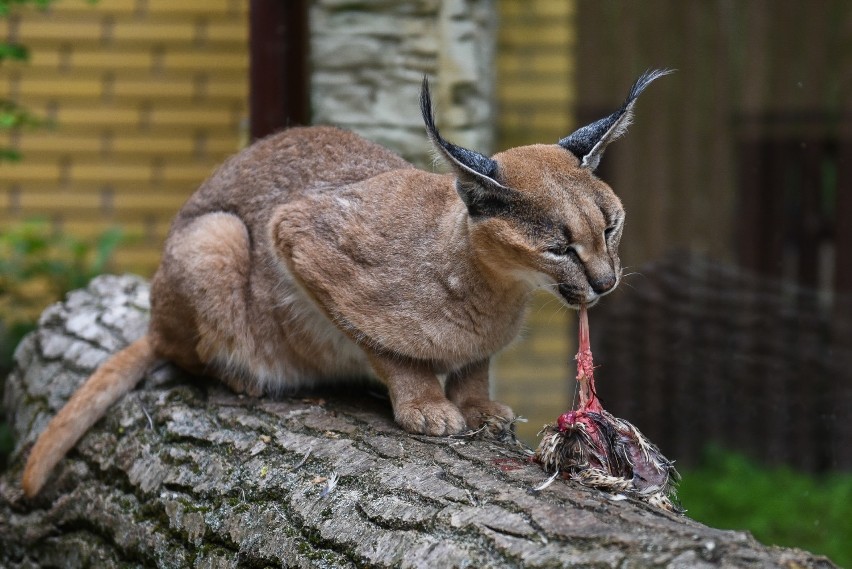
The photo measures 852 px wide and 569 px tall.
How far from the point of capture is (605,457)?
3281 mm

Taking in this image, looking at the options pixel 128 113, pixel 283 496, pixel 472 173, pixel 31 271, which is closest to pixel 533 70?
pixel 128 113

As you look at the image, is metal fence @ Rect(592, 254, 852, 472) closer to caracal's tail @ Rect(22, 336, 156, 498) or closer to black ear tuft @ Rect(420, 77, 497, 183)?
caracal's tail @ Rect(22, 336, 156, 498)

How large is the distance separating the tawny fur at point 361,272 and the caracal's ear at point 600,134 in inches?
1.2

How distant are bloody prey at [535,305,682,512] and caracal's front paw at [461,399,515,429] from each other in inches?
32.8

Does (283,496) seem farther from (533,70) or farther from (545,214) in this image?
(533,70)

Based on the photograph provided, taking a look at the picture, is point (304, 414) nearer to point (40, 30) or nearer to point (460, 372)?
point (460, 372)

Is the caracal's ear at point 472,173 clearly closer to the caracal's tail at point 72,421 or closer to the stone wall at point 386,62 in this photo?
the caracal's tail at point 72,421

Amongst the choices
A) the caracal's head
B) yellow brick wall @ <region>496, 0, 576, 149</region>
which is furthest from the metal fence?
the caracal's head

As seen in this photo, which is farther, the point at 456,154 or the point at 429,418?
the point at 429,418

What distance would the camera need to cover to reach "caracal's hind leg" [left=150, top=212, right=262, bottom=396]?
15.5 ft

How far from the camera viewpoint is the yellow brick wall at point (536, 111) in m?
8.72

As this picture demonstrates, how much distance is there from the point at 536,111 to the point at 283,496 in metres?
5.76

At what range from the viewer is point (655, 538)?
2.64 metres

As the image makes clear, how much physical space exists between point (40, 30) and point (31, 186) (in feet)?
4.34
